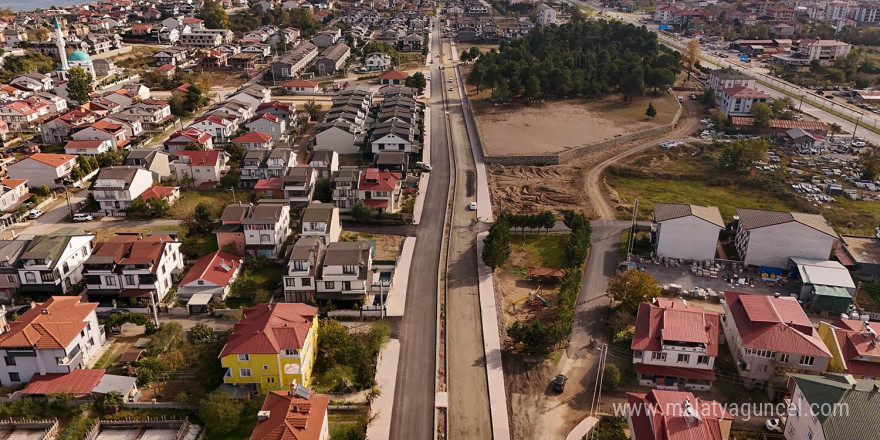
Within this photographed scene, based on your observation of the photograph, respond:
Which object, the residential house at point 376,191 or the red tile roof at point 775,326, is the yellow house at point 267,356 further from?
the red tile roof at point 775,326

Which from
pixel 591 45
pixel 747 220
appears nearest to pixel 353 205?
pixel 747 220

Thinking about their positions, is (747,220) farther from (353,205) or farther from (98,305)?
(98,305)

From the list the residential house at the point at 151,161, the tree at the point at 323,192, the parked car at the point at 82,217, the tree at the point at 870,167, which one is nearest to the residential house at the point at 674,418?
the tree at the point at 323,192

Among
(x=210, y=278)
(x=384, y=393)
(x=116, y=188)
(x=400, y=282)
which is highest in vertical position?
(x=116, y=188)

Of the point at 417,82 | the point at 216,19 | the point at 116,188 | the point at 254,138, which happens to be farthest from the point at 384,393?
the point at 216,19

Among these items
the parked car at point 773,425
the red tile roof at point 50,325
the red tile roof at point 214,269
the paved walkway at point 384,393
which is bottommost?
the paved walkway at point 384,393

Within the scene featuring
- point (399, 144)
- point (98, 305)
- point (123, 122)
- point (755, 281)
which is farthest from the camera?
point (123, 122)

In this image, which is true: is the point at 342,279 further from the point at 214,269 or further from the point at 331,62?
the point at 331,62
